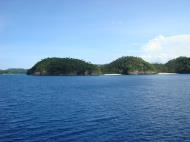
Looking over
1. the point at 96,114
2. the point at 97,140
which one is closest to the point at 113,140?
the point at 97,140

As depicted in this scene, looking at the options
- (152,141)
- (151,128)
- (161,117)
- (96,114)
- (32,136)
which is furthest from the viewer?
(96,114)

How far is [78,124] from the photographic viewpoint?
51.0 metres

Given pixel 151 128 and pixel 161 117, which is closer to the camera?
pixel 151 128

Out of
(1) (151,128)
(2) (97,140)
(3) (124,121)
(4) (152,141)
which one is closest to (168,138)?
(4) (152,141)

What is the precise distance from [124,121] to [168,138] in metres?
13.2

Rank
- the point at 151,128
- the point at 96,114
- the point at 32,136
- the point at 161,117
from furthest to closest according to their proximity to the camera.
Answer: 1. the point at 96,114
2. the point at 161,117
3. the point at 151,128
4. the point at 32,136

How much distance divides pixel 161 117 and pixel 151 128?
32.6 ft

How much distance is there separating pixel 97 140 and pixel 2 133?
49.5ft

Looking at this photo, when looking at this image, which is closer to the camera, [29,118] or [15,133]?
[15,133]

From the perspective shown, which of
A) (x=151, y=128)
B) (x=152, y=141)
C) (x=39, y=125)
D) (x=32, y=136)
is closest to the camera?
(x=152, y=141)

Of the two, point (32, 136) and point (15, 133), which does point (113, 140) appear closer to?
point (32, 136)

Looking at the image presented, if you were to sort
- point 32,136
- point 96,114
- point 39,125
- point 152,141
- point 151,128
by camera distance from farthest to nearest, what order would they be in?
point 96,114 < point 39,125 < point 151,128 < point 32,136 < point 152,141

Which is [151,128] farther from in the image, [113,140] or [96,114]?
[96,114]

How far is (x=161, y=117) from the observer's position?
56406 mm
